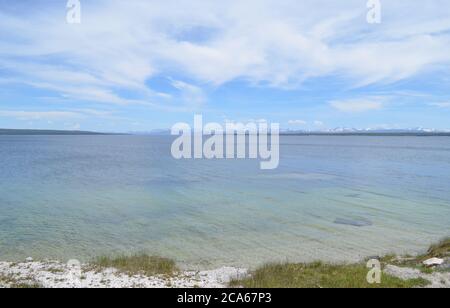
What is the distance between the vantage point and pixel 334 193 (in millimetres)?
36875

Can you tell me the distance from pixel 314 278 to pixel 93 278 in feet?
26.3

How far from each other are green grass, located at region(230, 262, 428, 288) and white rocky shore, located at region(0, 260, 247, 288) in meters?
1.04

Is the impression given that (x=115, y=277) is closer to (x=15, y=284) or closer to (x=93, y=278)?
(x=93, y=278)

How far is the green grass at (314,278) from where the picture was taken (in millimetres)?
11609

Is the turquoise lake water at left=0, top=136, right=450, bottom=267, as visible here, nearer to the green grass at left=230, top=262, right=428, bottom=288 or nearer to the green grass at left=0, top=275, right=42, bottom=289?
the green grass at left=230, top=262, right=428, bottom=288

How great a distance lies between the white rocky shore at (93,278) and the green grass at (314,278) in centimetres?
104

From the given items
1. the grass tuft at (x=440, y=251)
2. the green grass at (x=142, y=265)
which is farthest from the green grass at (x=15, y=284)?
the grass tuft at (x=440, y=251)

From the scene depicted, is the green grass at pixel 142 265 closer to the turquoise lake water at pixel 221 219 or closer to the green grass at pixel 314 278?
the turquoise lake water at pixel 221 219

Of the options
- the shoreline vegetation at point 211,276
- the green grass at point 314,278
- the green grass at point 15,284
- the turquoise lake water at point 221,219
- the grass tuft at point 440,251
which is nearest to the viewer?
the green grass at point 15,284

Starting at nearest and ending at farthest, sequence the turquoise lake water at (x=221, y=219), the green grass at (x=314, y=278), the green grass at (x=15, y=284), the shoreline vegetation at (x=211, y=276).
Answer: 1. the green grass at (x=15, y=284)
2. the green grass at (x=314, y=278)
3. the shoreline vegetation at (x=211, y=276)
4. the turquoise lake water at (x=221, y=219)

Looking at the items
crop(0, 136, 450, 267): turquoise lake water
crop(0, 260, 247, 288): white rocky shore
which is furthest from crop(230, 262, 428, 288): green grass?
crop(0, 136, 450, 267): turquoise lake water

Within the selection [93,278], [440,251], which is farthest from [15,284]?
[440,251]

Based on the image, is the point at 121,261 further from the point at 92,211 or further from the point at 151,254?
the point at 92,211
